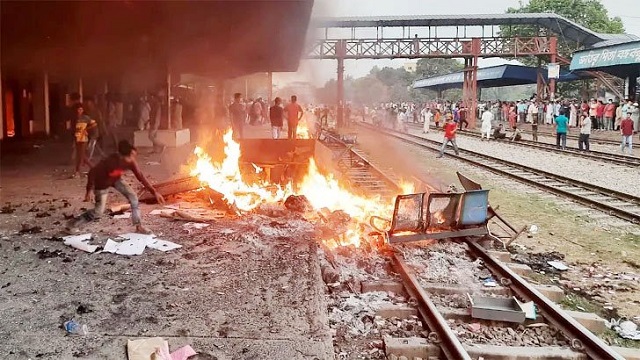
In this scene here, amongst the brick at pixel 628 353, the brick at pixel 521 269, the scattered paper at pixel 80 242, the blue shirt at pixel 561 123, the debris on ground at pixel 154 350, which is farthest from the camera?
the blue shirt at pixel 561 123

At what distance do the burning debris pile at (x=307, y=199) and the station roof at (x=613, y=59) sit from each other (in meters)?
20.6

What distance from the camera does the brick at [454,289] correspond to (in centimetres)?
647

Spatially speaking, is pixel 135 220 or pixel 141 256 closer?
pixel 141 256

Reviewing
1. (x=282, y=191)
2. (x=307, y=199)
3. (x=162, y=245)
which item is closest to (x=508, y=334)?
(x=162, y=245)

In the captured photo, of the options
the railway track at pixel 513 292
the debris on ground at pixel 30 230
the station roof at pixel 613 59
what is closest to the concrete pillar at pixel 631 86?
the station roof at pixel 613 59

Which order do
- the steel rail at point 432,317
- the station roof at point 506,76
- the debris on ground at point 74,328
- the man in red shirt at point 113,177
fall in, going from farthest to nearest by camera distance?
the station roof at point 506,76, the man in red shirt at point 113,177, the steel rail at point 432,317, the debris on ground at point 74,328

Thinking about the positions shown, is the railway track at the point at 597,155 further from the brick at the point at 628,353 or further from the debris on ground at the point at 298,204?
the brick at the point at 628,353

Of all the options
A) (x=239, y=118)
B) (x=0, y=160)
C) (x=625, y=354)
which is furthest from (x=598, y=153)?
(x=0, y=160)

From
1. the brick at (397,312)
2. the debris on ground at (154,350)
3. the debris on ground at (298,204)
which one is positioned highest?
the debris on ground at (298,204)

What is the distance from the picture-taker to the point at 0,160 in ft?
50.3

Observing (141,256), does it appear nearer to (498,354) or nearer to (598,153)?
(498,354)

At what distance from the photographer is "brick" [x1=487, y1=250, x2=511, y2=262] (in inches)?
312

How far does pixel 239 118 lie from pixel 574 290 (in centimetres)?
1306

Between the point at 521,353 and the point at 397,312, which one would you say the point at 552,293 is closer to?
the point at 521,353
